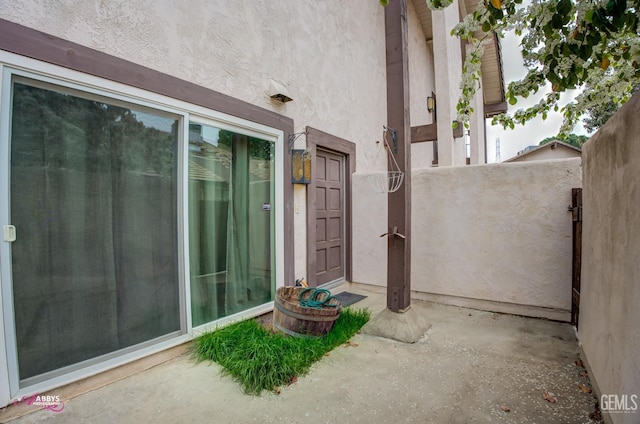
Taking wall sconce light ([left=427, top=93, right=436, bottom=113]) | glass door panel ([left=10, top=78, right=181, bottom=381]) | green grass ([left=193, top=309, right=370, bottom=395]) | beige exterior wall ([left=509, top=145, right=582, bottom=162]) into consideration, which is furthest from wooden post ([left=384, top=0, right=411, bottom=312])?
beige exterior wall ([left=509, top=145, right=582, bottom=162])

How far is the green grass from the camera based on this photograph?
237 centimetres

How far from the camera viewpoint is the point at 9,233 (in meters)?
1.97

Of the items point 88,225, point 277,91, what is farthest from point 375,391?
point 277,91

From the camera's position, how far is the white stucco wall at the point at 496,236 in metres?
3.66

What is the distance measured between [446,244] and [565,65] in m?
2.77

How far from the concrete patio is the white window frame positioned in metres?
0.12

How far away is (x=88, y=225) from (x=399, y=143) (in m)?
2.93

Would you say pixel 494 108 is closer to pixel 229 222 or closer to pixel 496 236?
pixel 496 236

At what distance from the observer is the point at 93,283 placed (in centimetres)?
235

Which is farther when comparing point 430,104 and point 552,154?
point 552,154

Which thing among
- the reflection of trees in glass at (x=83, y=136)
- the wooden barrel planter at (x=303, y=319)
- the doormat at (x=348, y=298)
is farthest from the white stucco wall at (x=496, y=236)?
the reflection of trees in glass at (x=83, y=136)

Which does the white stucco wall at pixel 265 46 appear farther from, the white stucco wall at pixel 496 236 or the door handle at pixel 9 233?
the white stucco wall at pixel 496 236

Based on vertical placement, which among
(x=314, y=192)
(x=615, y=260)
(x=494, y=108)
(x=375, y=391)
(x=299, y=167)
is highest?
(x=494, y=108)

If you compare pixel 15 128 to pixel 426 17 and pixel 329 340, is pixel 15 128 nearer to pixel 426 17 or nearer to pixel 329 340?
pixel 329 340
